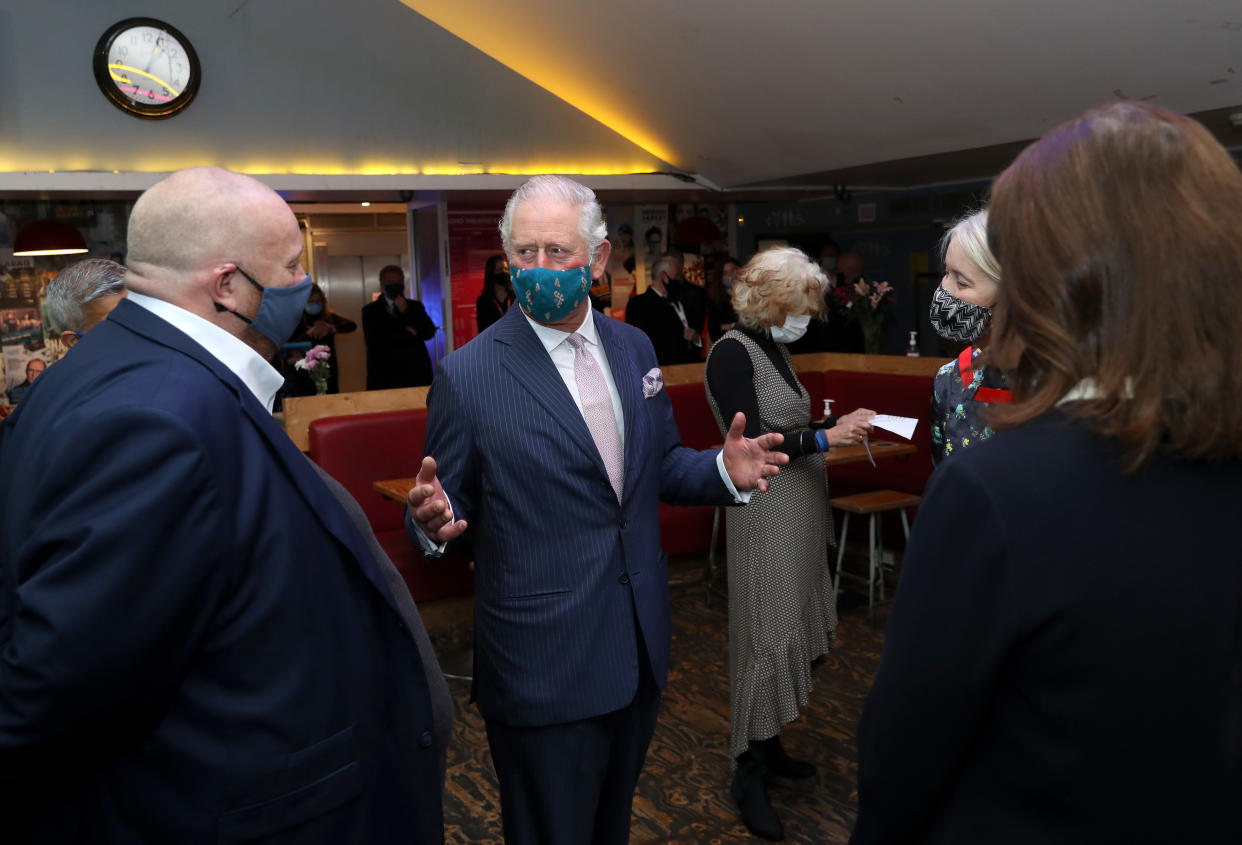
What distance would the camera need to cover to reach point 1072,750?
0.90 meters

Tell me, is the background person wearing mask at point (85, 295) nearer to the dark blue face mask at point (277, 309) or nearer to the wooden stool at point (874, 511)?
the dark blue face mask at point (277, 309)

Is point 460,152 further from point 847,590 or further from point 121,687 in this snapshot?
point 121,687

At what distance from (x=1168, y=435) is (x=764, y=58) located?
5.89 m

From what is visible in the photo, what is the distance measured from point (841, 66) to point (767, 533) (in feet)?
13.3

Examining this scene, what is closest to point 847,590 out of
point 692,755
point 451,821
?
point 692,755

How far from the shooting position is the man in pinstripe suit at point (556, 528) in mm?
1978

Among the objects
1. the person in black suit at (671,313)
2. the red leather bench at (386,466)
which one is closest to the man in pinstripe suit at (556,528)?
the red leather bench at (386,466)

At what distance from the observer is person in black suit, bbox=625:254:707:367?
735 cm

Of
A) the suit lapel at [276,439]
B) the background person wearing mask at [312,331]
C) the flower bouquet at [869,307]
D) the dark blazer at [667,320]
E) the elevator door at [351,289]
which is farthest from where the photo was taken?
the elevator door at [351,289]

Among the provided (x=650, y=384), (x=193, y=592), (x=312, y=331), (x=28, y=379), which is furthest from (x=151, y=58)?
(x=193, y=592)

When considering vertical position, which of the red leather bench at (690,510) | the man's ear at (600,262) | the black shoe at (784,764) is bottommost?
the black shoe at (784,764)

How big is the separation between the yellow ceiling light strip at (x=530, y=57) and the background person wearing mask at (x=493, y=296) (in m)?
1.46

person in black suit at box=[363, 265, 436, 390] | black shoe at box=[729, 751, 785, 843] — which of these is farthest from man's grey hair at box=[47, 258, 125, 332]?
person in black suit at box=[363, 265, 436, 390]

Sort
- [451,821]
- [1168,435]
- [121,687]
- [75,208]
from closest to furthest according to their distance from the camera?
[1168,435] < [121,687] < [451,821] < [75,208]
